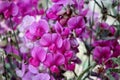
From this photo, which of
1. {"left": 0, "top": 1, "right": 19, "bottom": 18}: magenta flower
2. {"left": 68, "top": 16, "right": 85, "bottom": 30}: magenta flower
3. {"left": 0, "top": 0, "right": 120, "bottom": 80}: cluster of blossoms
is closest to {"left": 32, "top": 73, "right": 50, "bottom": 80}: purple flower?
{"left": 0, "top": 0, "right": 120, "bottom": 80}: cluster of blossoms

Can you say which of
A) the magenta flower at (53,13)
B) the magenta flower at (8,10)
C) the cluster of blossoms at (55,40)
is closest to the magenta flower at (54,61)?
the cluster of blossoms at (55,40)

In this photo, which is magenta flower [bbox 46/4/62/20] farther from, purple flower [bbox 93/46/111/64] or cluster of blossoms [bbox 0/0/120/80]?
purple flower [bbox 93/46/111/64]

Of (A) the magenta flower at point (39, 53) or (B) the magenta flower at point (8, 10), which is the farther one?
(B) the magenta flower at point (8, 10)

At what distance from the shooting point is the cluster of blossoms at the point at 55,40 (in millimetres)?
972

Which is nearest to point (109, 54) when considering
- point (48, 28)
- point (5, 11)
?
point (48, 28)

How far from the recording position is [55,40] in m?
0.97

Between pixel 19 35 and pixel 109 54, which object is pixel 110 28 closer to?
pixel 109 54

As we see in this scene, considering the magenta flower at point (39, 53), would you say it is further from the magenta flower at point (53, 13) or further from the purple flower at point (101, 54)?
the purple flower at point (101, 54)

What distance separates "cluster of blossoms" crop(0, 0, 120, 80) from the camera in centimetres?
97

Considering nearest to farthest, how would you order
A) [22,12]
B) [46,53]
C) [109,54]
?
[46,53] < [109,54] < [22,12]

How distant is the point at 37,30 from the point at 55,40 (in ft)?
0.20

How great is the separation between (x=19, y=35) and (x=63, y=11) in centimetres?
31

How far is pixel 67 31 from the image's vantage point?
3.21 ft

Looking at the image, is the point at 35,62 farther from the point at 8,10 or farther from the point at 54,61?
the point at 8,10
